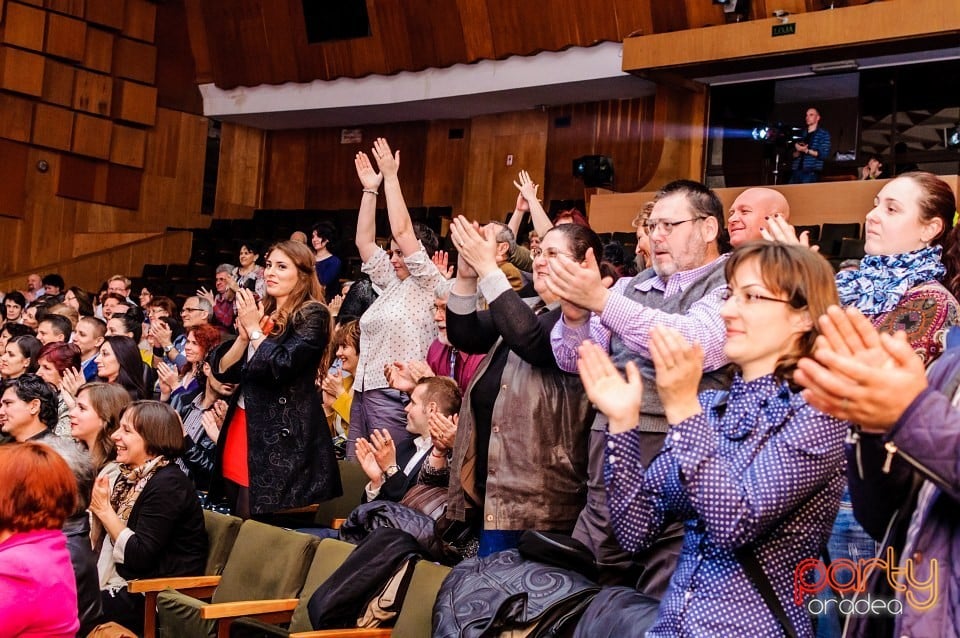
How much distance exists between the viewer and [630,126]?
438 inches

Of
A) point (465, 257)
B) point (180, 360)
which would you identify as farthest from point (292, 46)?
point (465, 257)

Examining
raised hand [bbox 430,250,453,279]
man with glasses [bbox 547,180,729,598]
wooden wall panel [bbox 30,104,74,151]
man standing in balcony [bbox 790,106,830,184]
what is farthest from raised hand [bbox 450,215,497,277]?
wooden wall panel [bbox 30,104,74,151]

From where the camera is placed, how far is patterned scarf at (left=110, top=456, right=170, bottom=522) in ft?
12.4

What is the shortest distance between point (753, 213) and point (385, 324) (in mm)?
1987

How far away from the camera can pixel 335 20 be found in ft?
39.9

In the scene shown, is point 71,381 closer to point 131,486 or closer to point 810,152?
point 131,486

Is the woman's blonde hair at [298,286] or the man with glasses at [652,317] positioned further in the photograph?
the woman's blonde hair at [298,286]

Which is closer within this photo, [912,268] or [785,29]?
[912,268]

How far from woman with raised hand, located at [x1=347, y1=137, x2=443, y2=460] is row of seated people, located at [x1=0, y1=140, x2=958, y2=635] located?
0.03ft

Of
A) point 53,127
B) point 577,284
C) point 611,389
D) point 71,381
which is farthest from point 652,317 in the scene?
point 53,127

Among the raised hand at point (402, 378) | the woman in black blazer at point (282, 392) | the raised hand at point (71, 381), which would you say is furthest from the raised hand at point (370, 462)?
the raised hand at point (71, 381)

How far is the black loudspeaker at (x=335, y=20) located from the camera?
12000mm

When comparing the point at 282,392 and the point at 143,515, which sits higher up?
the point at 282,392

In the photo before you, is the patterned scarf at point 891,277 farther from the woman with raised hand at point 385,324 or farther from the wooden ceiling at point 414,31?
the wooden ceiling at point 414,31
